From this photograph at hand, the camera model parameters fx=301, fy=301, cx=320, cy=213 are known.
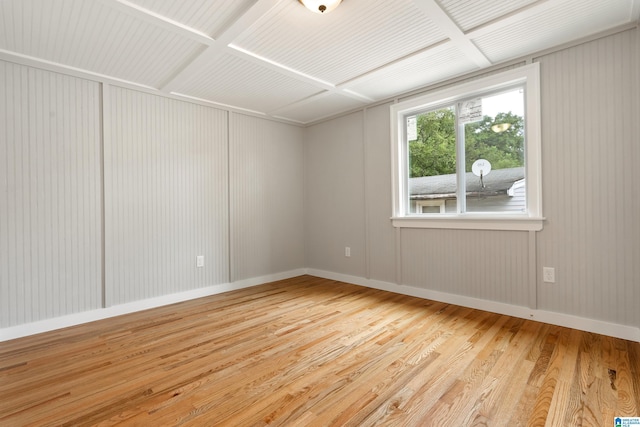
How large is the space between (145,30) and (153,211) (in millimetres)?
1798

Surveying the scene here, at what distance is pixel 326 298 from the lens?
11.4 feet

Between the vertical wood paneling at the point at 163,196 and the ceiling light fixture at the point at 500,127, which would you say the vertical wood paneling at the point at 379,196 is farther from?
the vertical wood paneling at the point at 163,196

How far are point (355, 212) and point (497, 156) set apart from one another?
1.79m

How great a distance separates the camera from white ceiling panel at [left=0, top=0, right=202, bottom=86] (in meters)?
1.93

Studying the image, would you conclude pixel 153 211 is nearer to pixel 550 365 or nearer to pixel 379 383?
pixel 379 383

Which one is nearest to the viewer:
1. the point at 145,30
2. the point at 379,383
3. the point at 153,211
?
the point at 379,383

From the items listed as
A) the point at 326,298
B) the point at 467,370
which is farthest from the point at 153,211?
the point at 467,370

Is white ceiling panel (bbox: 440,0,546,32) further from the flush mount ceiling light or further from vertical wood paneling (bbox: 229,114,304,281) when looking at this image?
vertical wood paneling (bbox: 229,114,304,281)

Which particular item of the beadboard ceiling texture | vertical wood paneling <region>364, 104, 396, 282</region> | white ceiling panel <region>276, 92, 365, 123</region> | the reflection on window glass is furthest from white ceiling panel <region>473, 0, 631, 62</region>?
white ceiling panel <region>276, 92, 365, 123</region>

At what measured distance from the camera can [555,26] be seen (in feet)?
7.29

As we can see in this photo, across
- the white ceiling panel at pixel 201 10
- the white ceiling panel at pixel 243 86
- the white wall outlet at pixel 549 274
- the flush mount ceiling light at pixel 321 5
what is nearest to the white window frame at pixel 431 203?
the white wall outlet at pixel 549 274

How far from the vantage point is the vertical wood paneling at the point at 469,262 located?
Answer: 2.75m

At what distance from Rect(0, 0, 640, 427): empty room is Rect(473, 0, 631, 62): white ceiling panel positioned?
2cm

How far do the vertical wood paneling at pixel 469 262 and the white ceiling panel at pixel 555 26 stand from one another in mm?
1594
